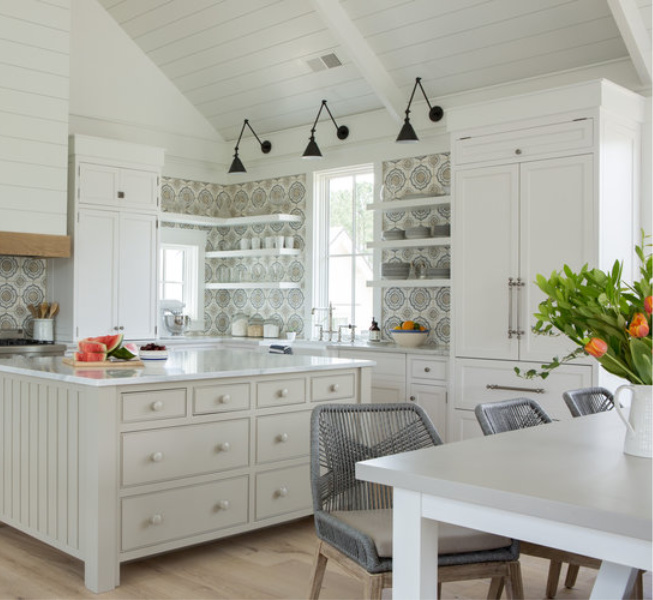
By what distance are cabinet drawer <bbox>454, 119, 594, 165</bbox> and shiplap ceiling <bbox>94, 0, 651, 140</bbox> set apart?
1.99 feet

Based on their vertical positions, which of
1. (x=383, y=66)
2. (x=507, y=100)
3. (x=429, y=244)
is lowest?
(x=429, y=244)

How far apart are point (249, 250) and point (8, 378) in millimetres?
3400

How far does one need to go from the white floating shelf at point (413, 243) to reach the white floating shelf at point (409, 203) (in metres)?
0.25

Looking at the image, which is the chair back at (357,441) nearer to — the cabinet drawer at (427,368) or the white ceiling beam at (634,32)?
the cabinet drawer at (427,368)

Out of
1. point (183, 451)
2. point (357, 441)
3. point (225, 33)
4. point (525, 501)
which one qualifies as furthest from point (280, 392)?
point (225, 33)

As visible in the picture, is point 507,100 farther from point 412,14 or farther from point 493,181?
point 412,14

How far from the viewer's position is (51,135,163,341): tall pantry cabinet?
19.5ft

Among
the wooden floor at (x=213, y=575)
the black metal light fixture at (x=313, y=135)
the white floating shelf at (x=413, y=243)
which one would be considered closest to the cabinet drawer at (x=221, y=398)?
the wooden floor at (x=213, y=575)

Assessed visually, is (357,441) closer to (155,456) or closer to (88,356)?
(155,456)

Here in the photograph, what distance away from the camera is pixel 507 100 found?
4.76 meters

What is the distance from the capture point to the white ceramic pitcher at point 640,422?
1935 mm

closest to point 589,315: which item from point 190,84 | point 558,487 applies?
point 558,487

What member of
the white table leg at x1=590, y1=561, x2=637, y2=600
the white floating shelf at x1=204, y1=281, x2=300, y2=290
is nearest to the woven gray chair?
the white table leg at x1=590, y1=561, x2=637, y2=600

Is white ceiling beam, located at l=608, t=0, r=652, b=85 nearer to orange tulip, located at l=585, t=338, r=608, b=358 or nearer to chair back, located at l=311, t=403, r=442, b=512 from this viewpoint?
chair back, located at l=311, t=403, r=442, b=512
